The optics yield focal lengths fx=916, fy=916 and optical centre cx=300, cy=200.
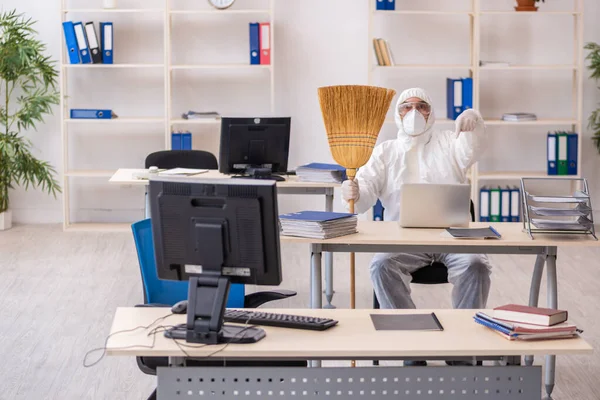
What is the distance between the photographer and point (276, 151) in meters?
5.34

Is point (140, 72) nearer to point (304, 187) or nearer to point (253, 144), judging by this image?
point (253, 144)

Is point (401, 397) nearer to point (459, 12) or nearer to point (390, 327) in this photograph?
point (390, 327)

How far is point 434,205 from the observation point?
393cm

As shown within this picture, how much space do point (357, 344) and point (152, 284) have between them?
3.76 feet

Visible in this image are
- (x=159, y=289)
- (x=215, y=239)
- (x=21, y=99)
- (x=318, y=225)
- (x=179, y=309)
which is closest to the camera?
(x=215, y=239)

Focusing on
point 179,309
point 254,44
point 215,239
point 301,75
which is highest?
point 254,44

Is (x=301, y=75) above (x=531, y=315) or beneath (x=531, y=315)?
above

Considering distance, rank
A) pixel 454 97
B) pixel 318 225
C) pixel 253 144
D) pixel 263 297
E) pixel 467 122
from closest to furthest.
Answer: pixel 263 297
pixel 318 225
pixel 467 122
pixel 253 144
pixel 454 97

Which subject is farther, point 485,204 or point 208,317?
point 485,204

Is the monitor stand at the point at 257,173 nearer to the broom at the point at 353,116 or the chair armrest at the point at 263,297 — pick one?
the broom at the point at 353,116

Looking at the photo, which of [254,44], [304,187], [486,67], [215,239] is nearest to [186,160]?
[304,187]

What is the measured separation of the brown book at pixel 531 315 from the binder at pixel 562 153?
4890 millimetres

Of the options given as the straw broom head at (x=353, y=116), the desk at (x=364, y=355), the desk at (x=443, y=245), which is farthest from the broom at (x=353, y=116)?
the desk at (x=364, y=355)

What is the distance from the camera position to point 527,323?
2.67m
